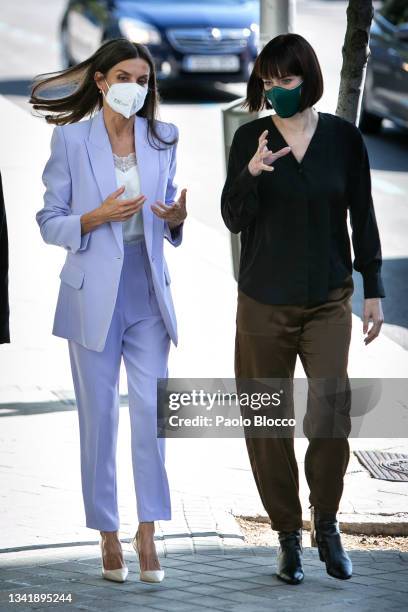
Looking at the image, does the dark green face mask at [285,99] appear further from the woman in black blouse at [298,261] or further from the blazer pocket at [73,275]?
the blazer pocket at [73,275]

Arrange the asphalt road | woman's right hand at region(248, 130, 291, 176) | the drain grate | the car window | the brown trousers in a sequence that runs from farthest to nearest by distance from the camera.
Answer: the car window → the asphalt road → the drain grate → the brown trousers → woman's right hand at region(248, 130, 291, 176)

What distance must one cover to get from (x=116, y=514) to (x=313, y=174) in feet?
4.70

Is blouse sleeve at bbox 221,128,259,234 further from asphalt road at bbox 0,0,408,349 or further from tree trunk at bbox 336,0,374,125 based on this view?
asphalt road at bbox 0,0,408,349

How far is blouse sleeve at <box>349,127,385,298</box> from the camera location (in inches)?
211

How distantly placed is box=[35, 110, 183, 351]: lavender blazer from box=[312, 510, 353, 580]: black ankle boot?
0.87 m

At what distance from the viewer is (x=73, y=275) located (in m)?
5.41

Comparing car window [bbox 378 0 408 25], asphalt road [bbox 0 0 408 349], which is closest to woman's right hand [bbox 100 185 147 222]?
asphalt road [bbox 0 0 408 349]

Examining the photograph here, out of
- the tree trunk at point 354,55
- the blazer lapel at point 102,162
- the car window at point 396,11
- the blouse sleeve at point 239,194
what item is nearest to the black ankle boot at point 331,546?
the blouse sleeve at point 239,194

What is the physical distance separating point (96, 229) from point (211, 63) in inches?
540

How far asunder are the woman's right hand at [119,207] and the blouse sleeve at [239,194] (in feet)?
1.01

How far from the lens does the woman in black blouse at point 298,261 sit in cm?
522

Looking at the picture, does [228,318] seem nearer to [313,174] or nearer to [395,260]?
[395,260]

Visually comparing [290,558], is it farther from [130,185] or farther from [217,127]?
[217,127]

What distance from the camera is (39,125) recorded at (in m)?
15.6
